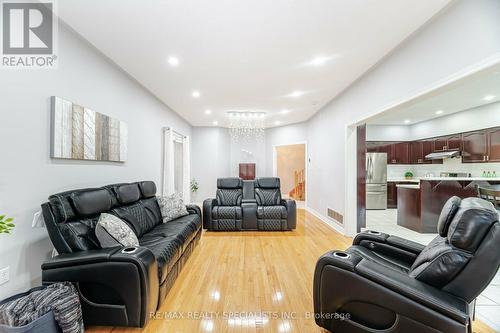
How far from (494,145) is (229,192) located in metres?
5.96

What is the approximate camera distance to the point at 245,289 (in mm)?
2312

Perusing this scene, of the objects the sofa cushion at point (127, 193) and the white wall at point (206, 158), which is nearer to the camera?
the sofa cushion at point (127, 193)

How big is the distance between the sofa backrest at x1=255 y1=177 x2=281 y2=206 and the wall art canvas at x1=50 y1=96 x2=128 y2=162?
2858mm

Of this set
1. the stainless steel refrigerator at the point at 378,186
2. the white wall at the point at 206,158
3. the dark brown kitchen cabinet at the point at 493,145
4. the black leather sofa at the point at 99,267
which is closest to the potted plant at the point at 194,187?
the white wall at the point at 206,158

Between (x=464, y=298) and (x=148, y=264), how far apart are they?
2.15m

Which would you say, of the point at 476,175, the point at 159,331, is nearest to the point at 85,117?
the point at 159,331

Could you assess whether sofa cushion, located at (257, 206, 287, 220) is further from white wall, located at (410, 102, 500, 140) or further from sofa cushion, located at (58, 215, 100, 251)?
white wall, located at (410, 102, 500, 140)

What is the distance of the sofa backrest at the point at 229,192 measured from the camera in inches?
189

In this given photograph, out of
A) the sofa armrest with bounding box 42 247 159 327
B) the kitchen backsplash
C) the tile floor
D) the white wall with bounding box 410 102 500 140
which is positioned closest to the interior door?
the white wall with bounding box 410 102 500 140

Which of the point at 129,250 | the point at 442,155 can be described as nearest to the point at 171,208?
the point at 129,250

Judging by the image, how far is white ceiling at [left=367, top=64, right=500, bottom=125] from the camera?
2.79 m

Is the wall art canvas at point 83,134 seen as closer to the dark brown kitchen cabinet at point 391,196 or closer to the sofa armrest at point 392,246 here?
the sofa armrest at point 392,246

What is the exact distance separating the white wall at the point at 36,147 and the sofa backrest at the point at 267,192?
2.99 m

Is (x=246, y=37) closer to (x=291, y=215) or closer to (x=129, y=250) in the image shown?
(x=129, y=250)
